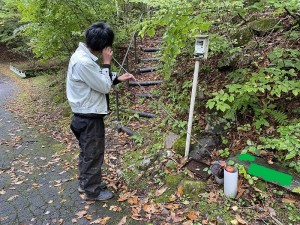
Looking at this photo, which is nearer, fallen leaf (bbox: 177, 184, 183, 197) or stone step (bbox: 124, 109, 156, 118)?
fallen leaf (bbox: 177, 184, 183, 197)

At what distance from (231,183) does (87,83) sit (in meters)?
2.00

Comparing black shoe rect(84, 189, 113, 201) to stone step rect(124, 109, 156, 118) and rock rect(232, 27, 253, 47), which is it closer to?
stone step rect(124, 109, 156, 118)

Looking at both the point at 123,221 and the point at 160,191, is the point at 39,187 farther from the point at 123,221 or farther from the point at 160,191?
the point at 160,191

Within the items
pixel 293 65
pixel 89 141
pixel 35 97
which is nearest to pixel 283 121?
pixel 293 65

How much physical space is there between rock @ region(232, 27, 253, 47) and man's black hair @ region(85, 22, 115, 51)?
2.87 m

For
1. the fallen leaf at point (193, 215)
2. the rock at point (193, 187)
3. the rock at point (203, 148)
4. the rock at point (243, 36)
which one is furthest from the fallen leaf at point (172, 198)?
the rock at point (243, 36)

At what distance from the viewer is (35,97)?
397 inches

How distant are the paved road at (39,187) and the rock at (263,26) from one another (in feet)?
13.2

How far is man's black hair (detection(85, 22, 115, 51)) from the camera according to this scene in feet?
9.79

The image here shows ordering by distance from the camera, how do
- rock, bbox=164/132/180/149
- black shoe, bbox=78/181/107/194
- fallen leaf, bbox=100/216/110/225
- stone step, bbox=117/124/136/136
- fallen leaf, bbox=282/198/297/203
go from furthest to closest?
stone step, bbox=117/124/136/136
rock, bbox=164/132/180/149
black shoe, bbox=78/181/107/194
fallen leaf, bbox=100/216/110/225
fallen leaf, bbox=282/198/297/203

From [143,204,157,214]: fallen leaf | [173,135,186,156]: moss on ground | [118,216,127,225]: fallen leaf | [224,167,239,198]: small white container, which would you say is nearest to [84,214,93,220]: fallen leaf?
[118,216,127,225]: fallen leaf

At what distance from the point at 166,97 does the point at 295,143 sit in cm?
302

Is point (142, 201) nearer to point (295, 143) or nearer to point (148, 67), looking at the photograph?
point (295, 143)

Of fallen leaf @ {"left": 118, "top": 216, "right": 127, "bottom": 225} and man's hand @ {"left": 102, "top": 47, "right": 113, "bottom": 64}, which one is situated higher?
man's hand @ {"left": 102, "top": 47, "right": 113, "bottom": 64}
